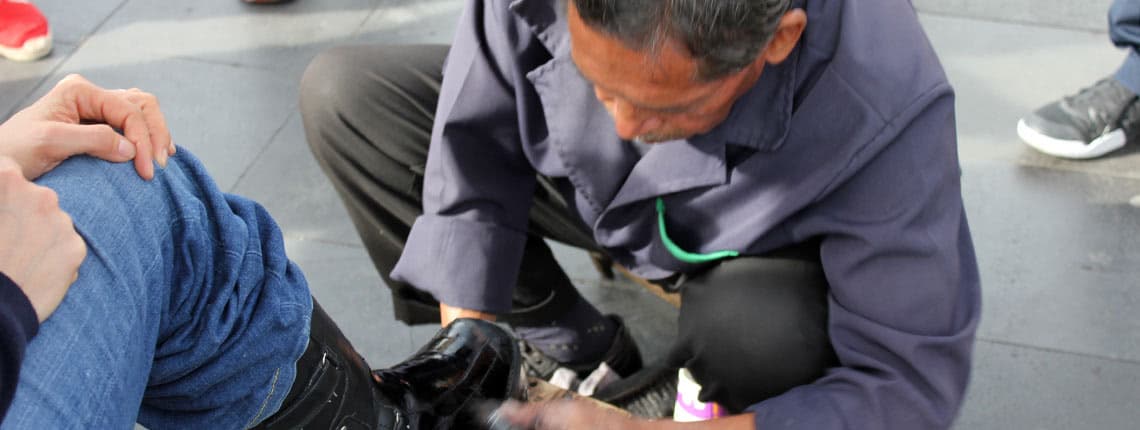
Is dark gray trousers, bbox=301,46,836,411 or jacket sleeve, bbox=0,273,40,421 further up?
jacket sleeve, bbox=0,273,40,421

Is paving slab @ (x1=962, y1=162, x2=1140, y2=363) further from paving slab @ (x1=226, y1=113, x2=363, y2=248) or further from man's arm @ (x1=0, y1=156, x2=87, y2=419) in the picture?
man's arm @ (x1=0, y1=156, x2=87, y2=419)

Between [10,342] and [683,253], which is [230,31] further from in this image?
[10,342]

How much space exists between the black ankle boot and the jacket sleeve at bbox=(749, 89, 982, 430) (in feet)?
1.36

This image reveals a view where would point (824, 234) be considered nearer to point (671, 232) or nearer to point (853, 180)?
point (853, 180)

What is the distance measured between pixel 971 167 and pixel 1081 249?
0.26 meters

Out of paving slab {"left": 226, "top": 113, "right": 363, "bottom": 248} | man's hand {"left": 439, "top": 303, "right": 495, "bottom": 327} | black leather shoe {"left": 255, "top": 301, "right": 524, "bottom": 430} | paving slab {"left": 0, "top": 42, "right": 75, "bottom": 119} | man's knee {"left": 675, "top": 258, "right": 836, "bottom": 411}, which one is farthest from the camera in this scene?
paving slab {"left": 0, "top": 42, "right": 75, "bottom": 119}

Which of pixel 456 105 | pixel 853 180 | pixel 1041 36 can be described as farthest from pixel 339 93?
pixel 1041 36

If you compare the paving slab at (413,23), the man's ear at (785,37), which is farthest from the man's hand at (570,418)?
the paving slab at (413,23)

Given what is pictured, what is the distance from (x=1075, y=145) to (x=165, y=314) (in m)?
1.67

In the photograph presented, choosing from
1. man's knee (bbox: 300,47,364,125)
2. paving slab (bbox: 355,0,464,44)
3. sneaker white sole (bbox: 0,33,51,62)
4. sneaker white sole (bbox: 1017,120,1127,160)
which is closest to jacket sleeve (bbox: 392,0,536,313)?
man's knee (bbox: 300,47,364,125)

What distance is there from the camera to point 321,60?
1447 millimetres

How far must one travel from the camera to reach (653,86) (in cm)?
95

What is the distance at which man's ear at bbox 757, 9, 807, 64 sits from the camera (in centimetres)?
94

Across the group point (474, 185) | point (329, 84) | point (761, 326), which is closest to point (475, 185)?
point (474, 185)
